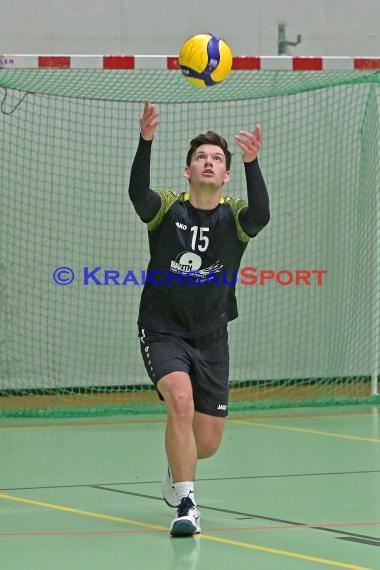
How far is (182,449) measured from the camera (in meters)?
6.25

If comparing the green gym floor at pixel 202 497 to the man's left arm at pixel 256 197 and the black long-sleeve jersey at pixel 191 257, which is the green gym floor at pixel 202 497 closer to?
→ the black long-sleeve jersey at pixel 191 257

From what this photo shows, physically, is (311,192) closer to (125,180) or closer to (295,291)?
(295,291)

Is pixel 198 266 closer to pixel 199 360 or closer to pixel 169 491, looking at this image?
pixel 199 360

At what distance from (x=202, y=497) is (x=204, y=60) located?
3.05 m

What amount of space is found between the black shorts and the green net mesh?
575cm

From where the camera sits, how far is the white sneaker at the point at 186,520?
6090 mm

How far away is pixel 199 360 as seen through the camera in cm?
664

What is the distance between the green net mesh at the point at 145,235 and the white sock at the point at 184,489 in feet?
20.1

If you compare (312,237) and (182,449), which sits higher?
(312,237)

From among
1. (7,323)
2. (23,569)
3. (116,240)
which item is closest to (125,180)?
(116,240)

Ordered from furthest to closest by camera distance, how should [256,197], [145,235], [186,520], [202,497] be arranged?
[145,235], [202,497], [256,197], [186,520]

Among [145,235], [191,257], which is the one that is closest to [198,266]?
[191,257]

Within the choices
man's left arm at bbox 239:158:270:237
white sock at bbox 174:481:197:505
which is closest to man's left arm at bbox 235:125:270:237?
man's left arm at bbox 239:158:270:237

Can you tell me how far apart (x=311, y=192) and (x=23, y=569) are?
9262mm
